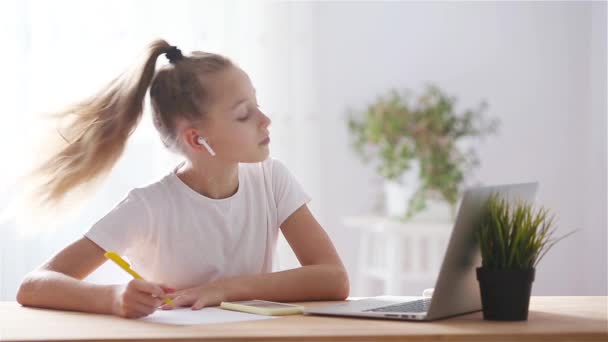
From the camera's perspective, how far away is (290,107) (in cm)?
279

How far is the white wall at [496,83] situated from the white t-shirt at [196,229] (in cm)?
188

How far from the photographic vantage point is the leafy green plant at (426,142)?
2922 millimetres

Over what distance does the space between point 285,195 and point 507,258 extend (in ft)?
2.03

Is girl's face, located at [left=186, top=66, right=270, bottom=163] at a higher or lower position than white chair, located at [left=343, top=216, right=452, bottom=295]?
higher

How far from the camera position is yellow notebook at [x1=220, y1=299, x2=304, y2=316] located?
1.09 meters

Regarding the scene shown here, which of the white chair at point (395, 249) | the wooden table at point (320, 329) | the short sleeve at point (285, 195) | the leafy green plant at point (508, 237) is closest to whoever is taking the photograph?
the wooden table at point (320, 329)

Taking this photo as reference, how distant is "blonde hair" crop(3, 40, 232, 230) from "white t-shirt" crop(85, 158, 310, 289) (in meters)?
0.12

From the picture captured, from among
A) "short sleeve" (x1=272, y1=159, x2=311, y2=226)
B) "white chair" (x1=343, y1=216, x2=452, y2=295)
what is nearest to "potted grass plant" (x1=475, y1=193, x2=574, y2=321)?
"short sleeve" (x1=272, y1=159, x2=311, y2=226)

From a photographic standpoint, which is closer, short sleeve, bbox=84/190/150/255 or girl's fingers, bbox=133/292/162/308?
girl's fingers, bbox=133/292/162/308

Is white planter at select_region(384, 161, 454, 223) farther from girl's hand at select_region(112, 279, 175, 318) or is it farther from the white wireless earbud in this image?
girl's hand at select_region(112, 279, 175, 318)

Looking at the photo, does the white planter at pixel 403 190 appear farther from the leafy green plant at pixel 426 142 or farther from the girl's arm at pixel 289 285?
the girl's arm at pixel 289 285

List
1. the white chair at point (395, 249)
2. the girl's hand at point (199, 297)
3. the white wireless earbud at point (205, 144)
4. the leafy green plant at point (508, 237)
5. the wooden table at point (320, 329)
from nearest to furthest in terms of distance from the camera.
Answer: the wooden table at point (320, 329)
the leafy green plant at point (508, 237)
the girl's hand at point (199, 297)
the white wireless earbud at point (205, 144)
the white chair at point (395, 249)

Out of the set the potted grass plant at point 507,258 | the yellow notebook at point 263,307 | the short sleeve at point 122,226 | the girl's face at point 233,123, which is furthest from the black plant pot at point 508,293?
the short sleeve at point 122,226

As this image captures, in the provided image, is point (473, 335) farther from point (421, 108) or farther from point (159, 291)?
point (421, 108)
